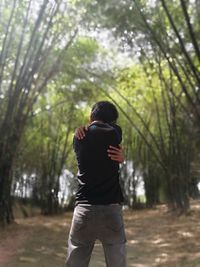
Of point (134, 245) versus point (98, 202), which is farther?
point (134, 245)

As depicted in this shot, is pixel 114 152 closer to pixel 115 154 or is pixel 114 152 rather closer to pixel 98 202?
pixel 115 154

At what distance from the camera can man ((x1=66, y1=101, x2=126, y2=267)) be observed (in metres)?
2.24

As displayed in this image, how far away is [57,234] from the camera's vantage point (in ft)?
22.3

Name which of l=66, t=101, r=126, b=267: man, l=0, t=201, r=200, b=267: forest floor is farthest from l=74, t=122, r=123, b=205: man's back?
l=0, t=201, r=200, b=267: forest floor

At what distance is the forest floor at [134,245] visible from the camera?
4543 millimetres

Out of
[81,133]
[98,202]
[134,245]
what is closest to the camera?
[98,202]

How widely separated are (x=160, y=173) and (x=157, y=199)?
4.28ft

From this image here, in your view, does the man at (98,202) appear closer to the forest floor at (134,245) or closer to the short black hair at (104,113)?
the short black hair at (104,113)

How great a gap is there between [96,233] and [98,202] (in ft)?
0.50

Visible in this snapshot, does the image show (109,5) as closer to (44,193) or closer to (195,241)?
(195,241)

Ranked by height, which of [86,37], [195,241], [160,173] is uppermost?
[86,37]

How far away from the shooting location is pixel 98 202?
2.24 meters

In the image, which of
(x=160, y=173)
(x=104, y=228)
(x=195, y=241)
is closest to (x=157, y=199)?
(x=160, y=173)

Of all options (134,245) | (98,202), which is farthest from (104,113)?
(134,245)
